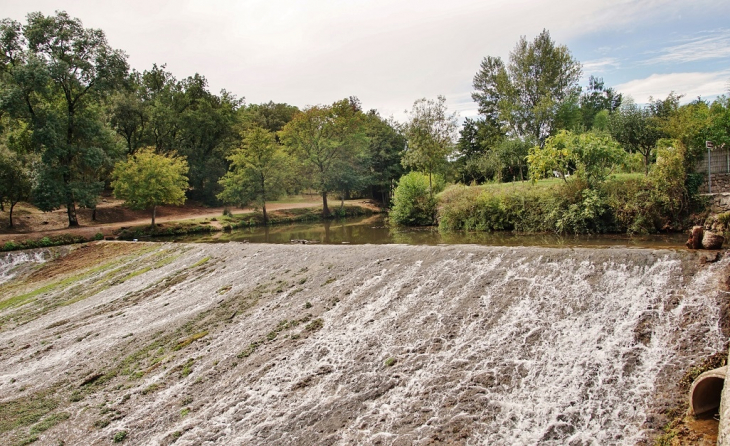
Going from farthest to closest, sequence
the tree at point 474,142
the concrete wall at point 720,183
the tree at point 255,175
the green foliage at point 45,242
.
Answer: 1. the tree at point 474,142
2. the tree at point 255,175
3. the green foliage at point 45,242
4. the concrete wall at point 720,183

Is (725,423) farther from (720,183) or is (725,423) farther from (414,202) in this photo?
(414,202)

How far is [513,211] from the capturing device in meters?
17.0

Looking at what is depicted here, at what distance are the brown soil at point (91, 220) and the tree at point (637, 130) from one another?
24567 mm

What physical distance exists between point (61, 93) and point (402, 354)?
29.9 m

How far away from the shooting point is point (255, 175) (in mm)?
33750

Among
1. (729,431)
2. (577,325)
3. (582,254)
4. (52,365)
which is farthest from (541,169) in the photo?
(52,365)

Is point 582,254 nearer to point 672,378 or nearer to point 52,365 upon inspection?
point 672,378

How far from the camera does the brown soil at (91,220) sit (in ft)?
80.0

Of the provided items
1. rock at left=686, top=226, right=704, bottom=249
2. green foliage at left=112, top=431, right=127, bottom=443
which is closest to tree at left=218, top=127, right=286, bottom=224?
green foliage at left=112, top=431, right=127, bottom=443

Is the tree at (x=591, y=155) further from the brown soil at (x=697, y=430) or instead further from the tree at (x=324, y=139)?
the tree at (x=324, y=139)

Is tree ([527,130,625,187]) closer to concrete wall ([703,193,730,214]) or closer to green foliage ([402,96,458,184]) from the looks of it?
concrete wall ([703,193,730,214])

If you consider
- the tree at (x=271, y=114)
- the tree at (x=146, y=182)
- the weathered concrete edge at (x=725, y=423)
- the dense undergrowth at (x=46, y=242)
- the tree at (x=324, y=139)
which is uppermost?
the tree at (x=271, y=114)

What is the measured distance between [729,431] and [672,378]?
7.39ft

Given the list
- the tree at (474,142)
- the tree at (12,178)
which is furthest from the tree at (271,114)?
the tree at (12,178)
